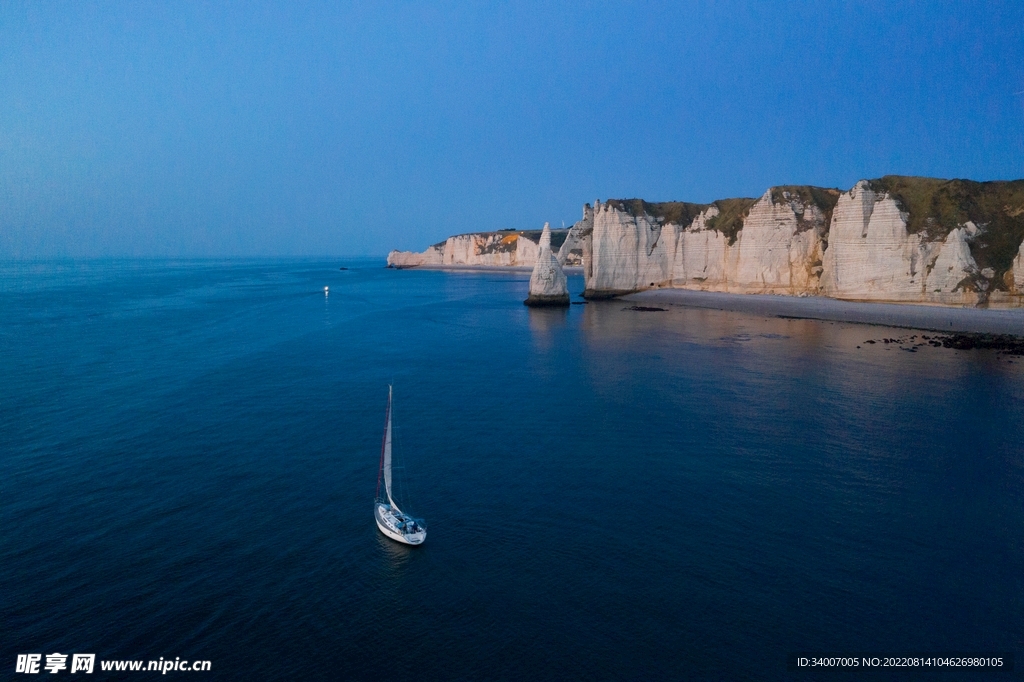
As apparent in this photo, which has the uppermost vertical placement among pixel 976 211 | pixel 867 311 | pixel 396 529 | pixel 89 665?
pixel 976 211

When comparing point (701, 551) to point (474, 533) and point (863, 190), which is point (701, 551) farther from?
point (863, 190)

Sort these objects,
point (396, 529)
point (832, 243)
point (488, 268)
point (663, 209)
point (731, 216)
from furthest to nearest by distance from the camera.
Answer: point (488, 268), point (663, 209), point (731, 216), point (832, 243), point (396, 529)

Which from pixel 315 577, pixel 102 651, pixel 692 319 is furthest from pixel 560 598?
pixel 692 319

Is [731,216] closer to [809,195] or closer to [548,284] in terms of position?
[809,195]

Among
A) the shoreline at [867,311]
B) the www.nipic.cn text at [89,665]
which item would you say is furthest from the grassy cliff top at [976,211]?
the www.nipic.cn text at [89,665]

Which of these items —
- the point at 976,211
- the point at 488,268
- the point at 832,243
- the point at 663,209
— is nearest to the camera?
the point at 976,211

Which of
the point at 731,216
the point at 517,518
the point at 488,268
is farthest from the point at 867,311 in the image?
the point at 488,268

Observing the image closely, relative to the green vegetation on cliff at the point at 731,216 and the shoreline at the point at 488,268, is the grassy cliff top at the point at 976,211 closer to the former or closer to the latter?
the green vegetation on cliff at the point at 731,216
